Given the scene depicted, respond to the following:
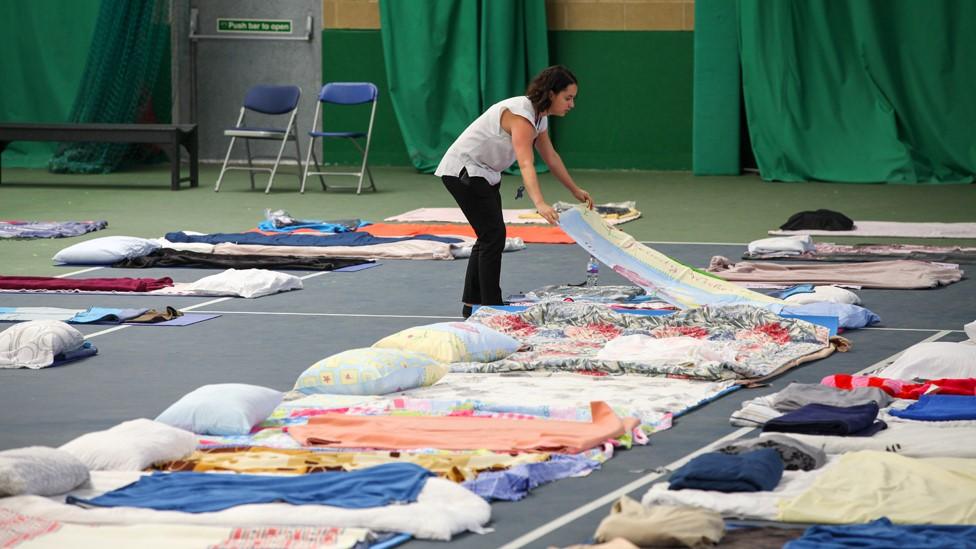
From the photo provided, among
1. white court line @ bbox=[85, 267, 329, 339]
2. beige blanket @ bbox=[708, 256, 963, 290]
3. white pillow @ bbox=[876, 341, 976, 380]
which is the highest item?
white pillow @ bbox=[876, 341, 976, 380]

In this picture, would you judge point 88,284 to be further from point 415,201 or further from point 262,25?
point 262,25

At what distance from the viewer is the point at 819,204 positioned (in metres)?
11.5

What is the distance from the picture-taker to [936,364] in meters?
4.98

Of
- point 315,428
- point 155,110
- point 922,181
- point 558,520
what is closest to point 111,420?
point 315,428

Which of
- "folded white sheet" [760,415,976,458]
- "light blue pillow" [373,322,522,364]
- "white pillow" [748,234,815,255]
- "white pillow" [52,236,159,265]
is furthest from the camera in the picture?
"white pillow" [748,234,815,255]

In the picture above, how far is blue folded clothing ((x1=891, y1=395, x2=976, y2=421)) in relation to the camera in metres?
4.35

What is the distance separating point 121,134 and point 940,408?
9.36 meters

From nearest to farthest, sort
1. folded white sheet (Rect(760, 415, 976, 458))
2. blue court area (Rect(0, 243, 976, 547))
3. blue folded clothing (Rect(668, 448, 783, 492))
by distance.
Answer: blue folded clothing (Rect(668, 448, 783, 492)) → blue court area (Rect(0, 243, 976, 547)) → folded white sheet (Rect(760, 415, 976, 458))

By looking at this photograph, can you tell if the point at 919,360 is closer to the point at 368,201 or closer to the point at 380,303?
the point at 380,303

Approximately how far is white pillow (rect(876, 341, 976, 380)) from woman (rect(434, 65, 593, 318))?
73.4 inches

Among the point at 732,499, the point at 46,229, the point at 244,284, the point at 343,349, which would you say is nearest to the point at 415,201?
the point at 46,229

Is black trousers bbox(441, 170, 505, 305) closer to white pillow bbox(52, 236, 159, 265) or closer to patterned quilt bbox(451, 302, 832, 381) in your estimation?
patterned quilt bbox(451, 302, 832, 381)

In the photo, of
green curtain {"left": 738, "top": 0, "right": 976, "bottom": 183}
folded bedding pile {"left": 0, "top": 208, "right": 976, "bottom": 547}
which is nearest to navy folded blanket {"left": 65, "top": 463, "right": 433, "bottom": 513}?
folded bedding pile {"left": 0, "top": 208, "right": 976, "bottom": 547}

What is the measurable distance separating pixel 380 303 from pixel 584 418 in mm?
2708
